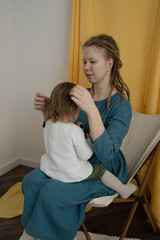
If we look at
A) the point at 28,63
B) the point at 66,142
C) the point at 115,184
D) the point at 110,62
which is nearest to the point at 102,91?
the point at 110,62

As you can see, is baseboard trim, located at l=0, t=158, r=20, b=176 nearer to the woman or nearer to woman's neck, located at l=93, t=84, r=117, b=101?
the woman

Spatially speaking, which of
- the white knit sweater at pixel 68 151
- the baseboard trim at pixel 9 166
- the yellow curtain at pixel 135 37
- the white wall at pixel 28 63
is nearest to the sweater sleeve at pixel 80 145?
the white knit sweater at pixel 68 151

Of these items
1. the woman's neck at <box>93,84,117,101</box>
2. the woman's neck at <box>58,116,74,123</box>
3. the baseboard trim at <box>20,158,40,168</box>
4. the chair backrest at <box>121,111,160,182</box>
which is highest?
the woman's neck at <box>93,84,117,101</box>

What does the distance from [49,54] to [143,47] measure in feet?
3.01

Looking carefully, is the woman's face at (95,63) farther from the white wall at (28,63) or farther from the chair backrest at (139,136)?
Answer: the white wall at (28,63)

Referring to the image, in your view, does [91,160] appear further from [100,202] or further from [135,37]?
[135,37]

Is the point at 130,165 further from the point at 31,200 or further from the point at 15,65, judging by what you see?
the point at 15,65

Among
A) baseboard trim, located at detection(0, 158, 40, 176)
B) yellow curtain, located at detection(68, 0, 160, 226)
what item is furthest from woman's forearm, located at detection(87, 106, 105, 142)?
baseboard trim, located at detection(0, 158, 40, 176)

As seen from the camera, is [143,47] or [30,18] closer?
[143,47]

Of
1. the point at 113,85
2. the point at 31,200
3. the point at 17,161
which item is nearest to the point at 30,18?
the point at 113,85

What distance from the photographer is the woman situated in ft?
3.38

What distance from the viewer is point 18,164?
252 cm

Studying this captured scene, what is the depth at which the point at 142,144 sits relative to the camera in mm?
1518

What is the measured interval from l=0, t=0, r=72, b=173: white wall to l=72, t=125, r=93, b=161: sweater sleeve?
3.75ft
